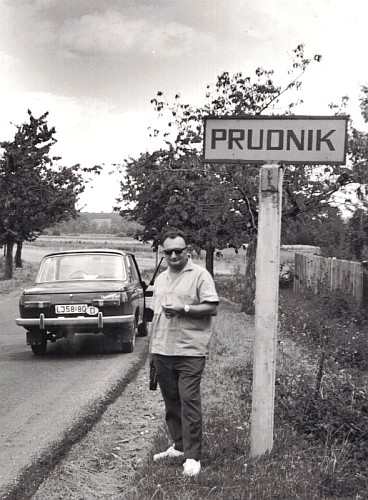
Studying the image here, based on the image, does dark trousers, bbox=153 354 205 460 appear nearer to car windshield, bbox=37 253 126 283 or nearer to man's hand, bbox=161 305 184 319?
man's hand, bbox=161 305 184 319

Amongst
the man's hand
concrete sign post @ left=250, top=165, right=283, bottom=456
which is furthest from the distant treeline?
the man's hand

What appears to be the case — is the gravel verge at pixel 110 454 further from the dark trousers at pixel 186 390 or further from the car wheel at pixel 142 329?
the car wheel at pixel 142 329

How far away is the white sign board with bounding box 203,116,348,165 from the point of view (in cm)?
502

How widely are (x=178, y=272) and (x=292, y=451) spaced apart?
1.57m

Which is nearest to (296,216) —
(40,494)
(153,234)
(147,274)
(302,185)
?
(302,185)

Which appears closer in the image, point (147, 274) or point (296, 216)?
point (296, 216)

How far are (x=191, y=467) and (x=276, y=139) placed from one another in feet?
7.81

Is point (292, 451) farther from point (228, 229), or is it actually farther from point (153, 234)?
point (153, 234)

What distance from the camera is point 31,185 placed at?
30.2 m

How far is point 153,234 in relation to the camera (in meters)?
31.0

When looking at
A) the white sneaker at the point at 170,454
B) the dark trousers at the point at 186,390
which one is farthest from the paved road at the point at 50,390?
the dark trousers at the point at 186,390

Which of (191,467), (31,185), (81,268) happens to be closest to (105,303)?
(81,268)

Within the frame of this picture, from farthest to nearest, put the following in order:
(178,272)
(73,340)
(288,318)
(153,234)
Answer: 1. (153,234)
2. (288,318)
3. (73,340)
4. (178,272)

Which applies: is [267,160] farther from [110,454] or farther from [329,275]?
[329,275]
